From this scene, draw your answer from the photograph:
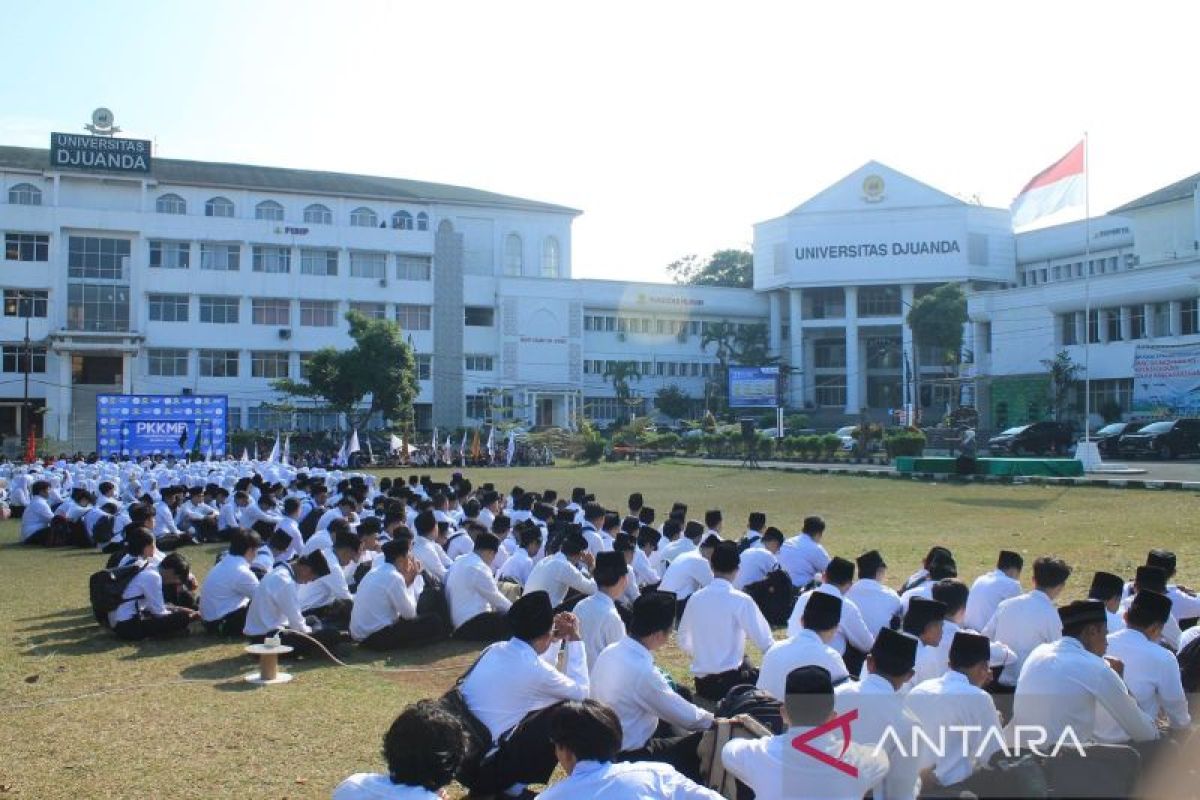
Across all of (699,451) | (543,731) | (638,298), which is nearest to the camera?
(543,731)

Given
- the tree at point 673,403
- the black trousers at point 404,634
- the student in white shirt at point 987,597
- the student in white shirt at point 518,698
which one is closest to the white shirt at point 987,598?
the student in white shirt at point 987,597

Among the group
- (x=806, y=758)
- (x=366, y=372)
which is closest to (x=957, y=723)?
(x=806, y=758)

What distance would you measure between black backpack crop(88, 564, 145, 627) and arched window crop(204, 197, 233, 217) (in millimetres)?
45249

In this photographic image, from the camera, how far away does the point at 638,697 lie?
4.94 metres

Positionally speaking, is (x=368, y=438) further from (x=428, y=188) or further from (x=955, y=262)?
(x=955, y=262)

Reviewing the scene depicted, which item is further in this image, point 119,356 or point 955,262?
point 955,262

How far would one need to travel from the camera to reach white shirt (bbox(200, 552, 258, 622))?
909 centimetres

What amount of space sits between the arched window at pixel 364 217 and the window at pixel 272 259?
4057 mm

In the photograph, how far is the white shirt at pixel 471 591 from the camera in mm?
8758

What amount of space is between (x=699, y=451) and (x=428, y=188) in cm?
2575

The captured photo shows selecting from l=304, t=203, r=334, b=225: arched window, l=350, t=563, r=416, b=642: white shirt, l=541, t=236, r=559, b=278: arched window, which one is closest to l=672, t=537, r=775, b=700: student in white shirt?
l=350, t=563, r=416, b=642: white shirt

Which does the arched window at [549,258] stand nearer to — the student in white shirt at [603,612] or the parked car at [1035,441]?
the parked car at [1035,441]

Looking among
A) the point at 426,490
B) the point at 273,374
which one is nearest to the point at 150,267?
the point at 273,374

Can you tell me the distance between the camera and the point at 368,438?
43.2 meters
